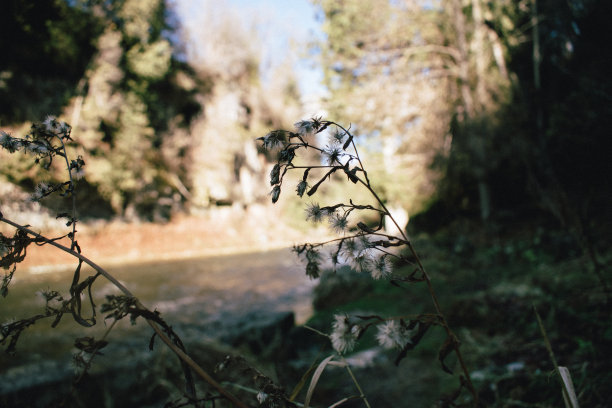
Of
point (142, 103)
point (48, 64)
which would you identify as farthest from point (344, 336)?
point (142, 103)

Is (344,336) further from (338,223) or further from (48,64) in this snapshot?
(48,64)

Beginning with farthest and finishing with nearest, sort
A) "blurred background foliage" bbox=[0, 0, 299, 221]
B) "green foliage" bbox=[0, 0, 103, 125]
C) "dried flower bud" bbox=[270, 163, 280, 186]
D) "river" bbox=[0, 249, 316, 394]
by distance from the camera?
"blurred background foliage" bbox=[0, 0, 299, 221] < "green foliage" bbox=[0, 0, 103, 125] < "river" bbox=[0, 249, 316, 394] < "dried flower bud" bbox=[270, 163, 280, 186]

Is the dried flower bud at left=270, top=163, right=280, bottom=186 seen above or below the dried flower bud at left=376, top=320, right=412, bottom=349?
above

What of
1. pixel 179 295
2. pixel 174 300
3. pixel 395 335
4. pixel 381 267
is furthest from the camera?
pixel 179 295

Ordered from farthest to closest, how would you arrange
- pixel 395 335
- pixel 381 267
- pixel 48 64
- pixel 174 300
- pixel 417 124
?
pixel 48 64, pixel 417 124, pixel 174 300, pixel 381 267, pixel 395 335

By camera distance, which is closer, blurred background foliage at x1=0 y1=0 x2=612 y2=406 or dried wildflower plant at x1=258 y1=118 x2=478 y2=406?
dried wildflower plant at x1=258 y1=118 x2=478 y2=406

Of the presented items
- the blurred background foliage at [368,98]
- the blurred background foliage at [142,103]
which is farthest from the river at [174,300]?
the blurred background foliage at [142,103]

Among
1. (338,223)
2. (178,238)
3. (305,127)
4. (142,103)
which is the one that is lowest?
(338,223)

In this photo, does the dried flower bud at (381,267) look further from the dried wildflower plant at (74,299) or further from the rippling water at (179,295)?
the rippling water at (179,295)

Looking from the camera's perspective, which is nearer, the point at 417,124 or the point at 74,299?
the point at 74,299

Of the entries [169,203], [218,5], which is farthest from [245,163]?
[218,5]

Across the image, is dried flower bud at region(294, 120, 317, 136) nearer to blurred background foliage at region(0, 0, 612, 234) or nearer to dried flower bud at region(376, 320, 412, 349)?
dried flower bud at region(376, 320, 412, 349)

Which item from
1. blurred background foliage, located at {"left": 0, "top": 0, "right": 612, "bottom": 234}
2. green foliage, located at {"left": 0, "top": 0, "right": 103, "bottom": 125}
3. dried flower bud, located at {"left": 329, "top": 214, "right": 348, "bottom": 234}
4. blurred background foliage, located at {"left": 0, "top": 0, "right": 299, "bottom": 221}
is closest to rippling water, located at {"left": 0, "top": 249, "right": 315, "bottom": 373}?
dried flower bud, located at {"left": 329, "top": 214, "right": 348, "bottom": 234}

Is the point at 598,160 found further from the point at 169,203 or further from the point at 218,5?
the point at 218,5
